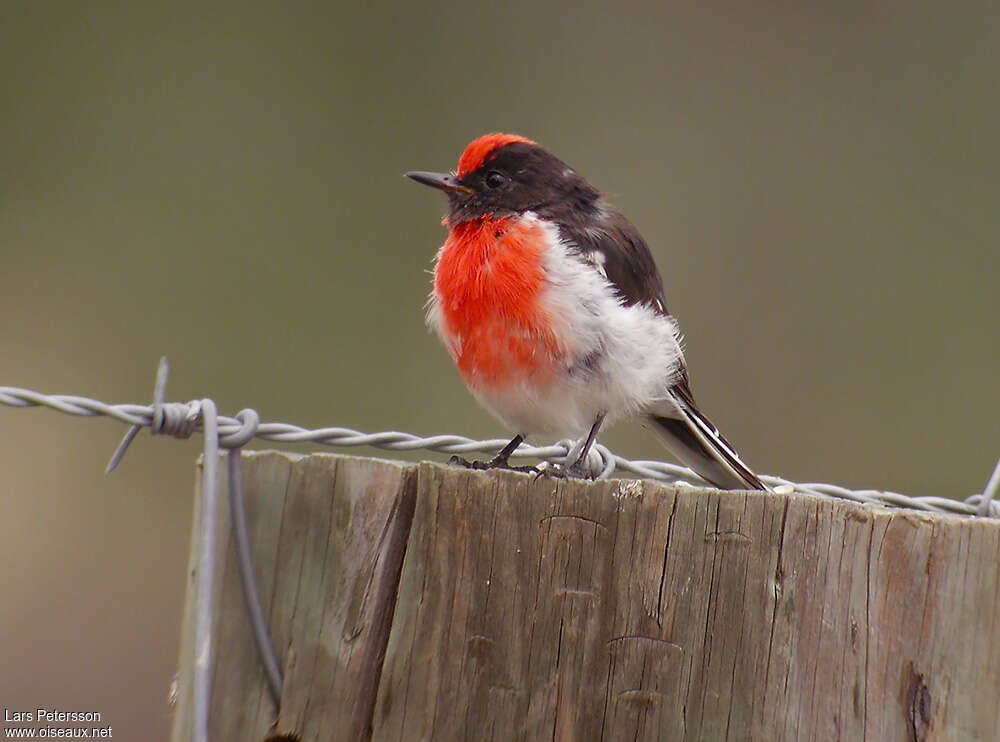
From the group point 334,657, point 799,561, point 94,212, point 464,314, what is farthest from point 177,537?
point 799,561

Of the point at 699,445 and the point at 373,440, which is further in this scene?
the point at 699,445

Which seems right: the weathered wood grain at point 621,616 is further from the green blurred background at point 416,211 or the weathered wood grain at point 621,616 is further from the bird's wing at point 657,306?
the green blurred background at point 416,211

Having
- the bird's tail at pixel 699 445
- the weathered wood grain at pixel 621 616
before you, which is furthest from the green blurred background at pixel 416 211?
the weathered wood grain at pixel 621 616

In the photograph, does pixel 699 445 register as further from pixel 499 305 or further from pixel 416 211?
pixel 416 211

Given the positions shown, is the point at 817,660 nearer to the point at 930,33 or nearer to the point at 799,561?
the point at 799,561

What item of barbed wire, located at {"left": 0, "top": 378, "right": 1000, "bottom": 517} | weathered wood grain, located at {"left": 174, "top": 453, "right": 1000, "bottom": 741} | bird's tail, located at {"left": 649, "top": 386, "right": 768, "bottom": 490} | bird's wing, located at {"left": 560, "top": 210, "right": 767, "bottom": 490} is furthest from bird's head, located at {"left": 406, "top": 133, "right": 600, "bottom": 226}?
weathered wood grain, located at {"left": 174, "top": 453, "right": 1000, "bottom": 741}

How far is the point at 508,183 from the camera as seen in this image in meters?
4.44

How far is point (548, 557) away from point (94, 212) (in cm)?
Answer: 749

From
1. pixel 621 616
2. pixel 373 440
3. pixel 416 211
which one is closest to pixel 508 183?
pixel 373 440

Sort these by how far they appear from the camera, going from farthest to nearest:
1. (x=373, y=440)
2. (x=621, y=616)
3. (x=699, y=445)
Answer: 1. (x=699, y=445)
2. (x=373, y=440)
3. (x=621, y=616)

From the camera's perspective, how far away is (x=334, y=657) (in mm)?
2604

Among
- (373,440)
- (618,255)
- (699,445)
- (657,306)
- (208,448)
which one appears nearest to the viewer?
(208,448)

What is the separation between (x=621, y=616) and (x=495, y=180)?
2.30 m

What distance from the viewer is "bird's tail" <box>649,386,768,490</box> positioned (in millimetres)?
4273
